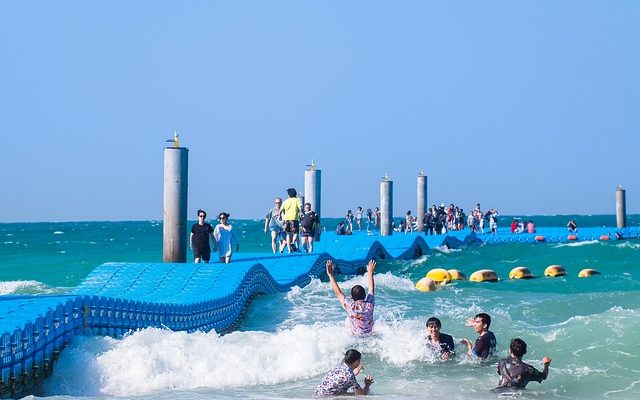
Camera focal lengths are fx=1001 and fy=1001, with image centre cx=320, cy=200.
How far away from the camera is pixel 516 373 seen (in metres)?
10.4

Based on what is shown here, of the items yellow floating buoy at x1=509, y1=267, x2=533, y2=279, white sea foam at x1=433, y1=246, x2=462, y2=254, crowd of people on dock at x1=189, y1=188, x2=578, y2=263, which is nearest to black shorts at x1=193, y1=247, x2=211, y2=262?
crowd of people on dock at x1=189, y1=188, x2=578, y2=263

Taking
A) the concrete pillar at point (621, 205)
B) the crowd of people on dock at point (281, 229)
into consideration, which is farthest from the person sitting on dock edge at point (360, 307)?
the concrete pillar at point (621, 205)

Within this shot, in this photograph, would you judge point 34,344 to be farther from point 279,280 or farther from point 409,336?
point 279,280

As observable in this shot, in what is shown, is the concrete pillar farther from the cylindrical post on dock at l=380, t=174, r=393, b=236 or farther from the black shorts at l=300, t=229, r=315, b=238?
the black shorts at l=300, t=229, r=315, b=238

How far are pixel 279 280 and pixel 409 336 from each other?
7269 millimetres

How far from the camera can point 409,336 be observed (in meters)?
13.1

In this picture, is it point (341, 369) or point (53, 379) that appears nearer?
point (341, 369)

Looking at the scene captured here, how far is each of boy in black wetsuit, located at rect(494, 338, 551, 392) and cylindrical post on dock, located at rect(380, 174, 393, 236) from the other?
81.6 feet

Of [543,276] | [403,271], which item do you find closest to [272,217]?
[403,271]

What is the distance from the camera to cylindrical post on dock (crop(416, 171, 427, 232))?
128 ft

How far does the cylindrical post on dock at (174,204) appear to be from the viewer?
18469mm

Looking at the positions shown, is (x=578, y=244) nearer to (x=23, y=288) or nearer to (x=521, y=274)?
(x=521, y=274)

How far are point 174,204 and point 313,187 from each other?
10032 mm

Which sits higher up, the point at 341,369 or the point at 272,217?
the point at 272,217
